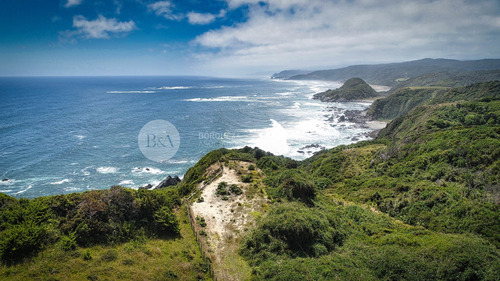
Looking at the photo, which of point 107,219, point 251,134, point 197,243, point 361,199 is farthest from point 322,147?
point 107,219

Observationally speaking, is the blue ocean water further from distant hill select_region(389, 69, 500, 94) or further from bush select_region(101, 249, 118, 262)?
distant hill select_region(389, 69, 500, 94)

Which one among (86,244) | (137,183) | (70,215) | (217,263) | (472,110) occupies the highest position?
(472,110)

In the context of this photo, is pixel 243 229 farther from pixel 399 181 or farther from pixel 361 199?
pixel 399 181

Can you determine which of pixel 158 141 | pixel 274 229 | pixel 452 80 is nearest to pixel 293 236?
pixel 274 229

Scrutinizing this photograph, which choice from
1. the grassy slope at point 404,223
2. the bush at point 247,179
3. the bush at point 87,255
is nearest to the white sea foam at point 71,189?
the bush at point 247,179

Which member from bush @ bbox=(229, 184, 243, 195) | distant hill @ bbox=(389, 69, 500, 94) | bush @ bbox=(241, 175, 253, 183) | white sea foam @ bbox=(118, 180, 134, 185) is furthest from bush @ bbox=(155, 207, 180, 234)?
distant hill @ bbox=(389, 69, 500, 94)

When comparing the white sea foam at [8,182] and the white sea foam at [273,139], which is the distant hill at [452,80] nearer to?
the white sea foam at [273,139]
